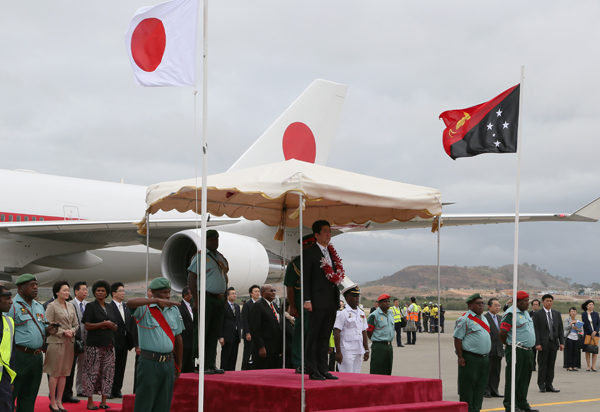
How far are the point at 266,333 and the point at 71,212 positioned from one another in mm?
7073

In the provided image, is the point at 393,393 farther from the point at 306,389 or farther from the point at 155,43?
the point at 155,43

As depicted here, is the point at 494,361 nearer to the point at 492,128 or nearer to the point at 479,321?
the point at 479,321

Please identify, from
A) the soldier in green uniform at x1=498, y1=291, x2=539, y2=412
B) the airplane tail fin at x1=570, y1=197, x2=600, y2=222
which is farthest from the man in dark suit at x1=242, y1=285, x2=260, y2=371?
the airplane tail fin at x1=570, y1=197, x2=600, y2=222

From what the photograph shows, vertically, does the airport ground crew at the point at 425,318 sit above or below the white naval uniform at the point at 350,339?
below

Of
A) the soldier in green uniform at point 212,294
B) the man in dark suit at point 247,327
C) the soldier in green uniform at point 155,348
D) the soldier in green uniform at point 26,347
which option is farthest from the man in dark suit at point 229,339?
the soldier in green uniform at point 155,348

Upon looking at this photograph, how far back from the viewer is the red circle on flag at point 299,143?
1650 centimetres

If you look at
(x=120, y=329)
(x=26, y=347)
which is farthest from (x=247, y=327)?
(x=26, y=347)

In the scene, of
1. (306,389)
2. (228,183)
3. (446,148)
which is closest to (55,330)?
(228,183)

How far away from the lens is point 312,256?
6.74 meters

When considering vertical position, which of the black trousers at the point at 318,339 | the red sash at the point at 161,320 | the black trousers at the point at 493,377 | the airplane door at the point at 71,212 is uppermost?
the airplane door at the point at 71,212

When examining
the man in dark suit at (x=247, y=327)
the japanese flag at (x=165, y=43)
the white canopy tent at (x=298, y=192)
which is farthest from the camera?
the man in dark suit at (x=247, y=327)

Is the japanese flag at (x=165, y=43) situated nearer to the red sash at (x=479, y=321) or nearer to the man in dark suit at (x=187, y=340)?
the man in dark suit at (x=187, y=340)

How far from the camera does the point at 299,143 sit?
16.8m

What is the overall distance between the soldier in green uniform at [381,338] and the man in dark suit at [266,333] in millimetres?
1273
